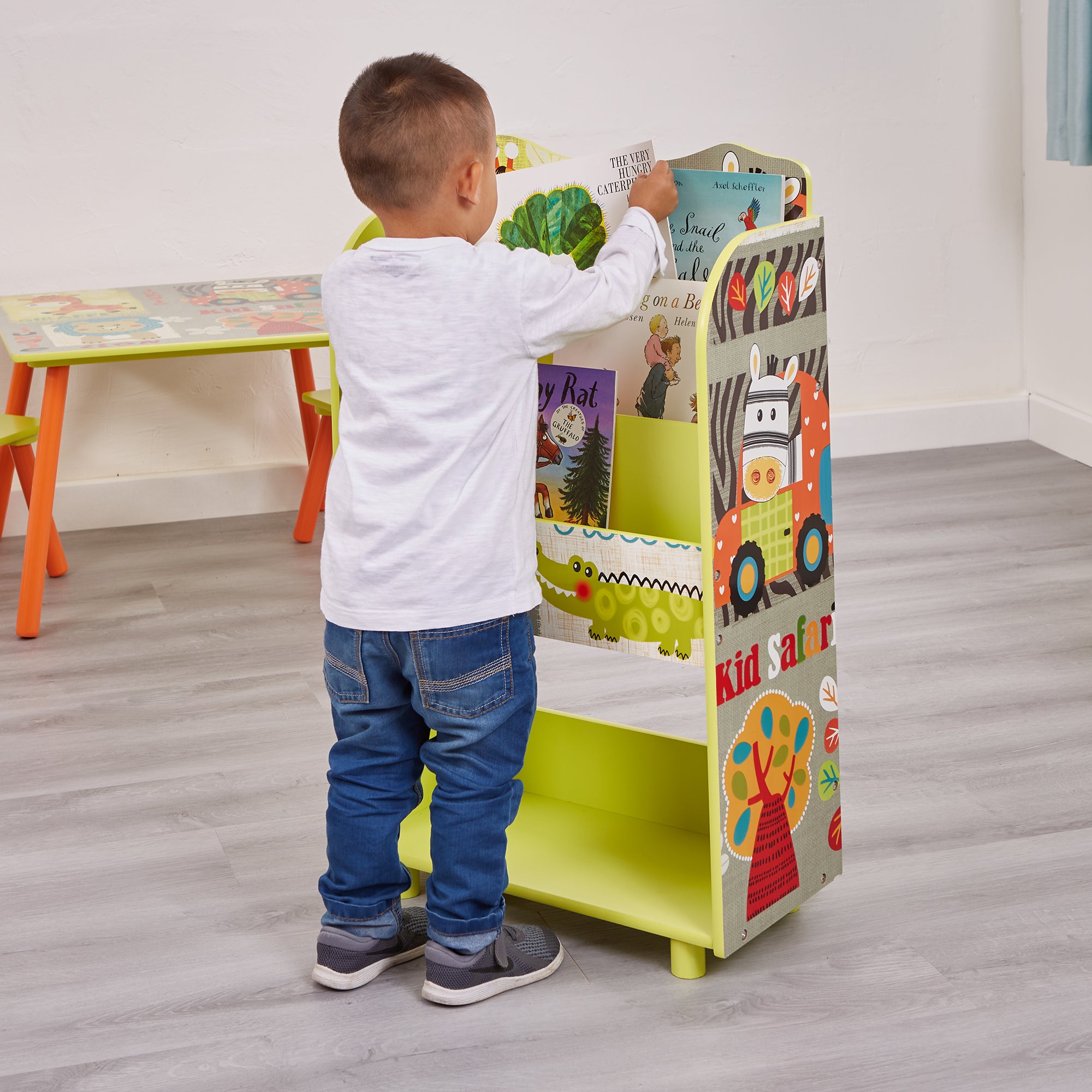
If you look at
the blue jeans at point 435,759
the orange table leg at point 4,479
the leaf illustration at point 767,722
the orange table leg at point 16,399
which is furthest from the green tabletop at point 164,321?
the leaf illustration at point 767,722

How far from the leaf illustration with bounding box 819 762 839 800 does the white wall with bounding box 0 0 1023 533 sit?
2.40 metres

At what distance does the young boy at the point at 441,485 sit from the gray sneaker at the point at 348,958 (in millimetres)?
74

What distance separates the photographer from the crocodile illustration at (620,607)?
1.56m

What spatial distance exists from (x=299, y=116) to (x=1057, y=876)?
2.76 metres

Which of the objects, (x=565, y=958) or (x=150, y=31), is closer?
(x=565, y=958)

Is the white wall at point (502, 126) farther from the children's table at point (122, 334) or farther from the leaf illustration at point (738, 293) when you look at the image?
the leaf illustration at point (738, 293)

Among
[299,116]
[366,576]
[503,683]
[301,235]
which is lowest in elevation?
[503,683]

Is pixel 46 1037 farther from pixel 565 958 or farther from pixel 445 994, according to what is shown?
pixel 565 958

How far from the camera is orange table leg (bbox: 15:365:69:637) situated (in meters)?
2.90

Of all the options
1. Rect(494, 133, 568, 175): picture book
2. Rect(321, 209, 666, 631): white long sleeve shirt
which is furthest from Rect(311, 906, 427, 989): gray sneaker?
Rect(494, 133, 568, 175): picture book

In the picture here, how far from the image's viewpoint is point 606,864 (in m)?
1.74

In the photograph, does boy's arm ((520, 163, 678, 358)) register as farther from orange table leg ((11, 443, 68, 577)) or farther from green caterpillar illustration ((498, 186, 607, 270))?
orange table leg ((11, 443, 68, 577))

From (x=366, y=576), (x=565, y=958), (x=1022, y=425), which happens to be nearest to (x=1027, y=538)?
(x=1022, y=425)

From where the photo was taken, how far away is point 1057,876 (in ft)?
5.93
